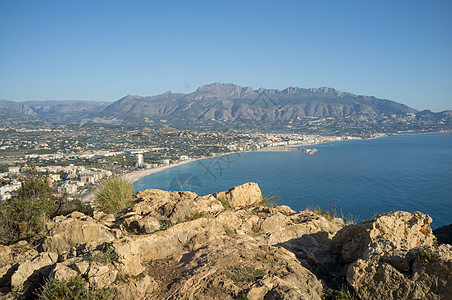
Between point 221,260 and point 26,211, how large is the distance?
401 centimetres

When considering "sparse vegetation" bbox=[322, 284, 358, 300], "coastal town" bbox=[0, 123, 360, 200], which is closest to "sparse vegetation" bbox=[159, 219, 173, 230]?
"sparse vegetation" bbox=[322, 284, 358, 300]

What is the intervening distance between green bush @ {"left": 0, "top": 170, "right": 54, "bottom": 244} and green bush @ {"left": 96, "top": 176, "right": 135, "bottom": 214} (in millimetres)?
1282

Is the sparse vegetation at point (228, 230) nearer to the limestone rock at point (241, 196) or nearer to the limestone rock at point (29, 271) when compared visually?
the limestone rock at point (241, 196)

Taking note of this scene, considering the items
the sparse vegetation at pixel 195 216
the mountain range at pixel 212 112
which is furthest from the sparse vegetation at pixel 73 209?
the mountain range at pixel 212 112

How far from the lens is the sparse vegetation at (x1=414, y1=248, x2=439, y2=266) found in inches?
137

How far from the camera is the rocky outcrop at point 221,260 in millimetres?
3338

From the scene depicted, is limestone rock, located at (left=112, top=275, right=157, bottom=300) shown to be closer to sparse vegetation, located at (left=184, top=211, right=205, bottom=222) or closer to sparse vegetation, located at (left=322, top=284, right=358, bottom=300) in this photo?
sparse vegetation, located at (left=184, top=211, right=205, bottom=222)

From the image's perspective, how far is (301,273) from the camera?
385 centimetres

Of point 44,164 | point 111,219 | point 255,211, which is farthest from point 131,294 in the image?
point 44,164

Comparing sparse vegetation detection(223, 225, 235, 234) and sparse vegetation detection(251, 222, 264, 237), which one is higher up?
sparse vegetation detection(223, 225, 235, 234)

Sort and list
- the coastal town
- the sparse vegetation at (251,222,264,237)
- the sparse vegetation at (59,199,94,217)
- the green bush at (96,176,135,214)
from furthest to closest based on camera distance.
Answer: the coastal town → the green bush at (96,176,135,214) → the sparse vegetation at (59,199,94,217) → the sparse vegetation at (251,222,264,237)

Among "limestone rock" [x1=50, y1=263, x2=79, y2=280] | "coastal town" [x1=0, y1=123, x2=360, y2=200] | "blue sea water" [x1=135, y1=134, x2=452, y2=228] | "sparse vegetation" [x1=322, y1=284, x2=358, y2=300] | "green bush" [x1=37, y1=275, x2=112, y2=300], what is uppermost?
"limestone rock" [x1=50, y1=263, x2=79, y2=280]

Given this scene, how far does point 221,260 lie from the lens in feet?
13.0

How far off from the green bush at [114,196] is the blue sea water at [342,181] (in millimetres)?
11833
